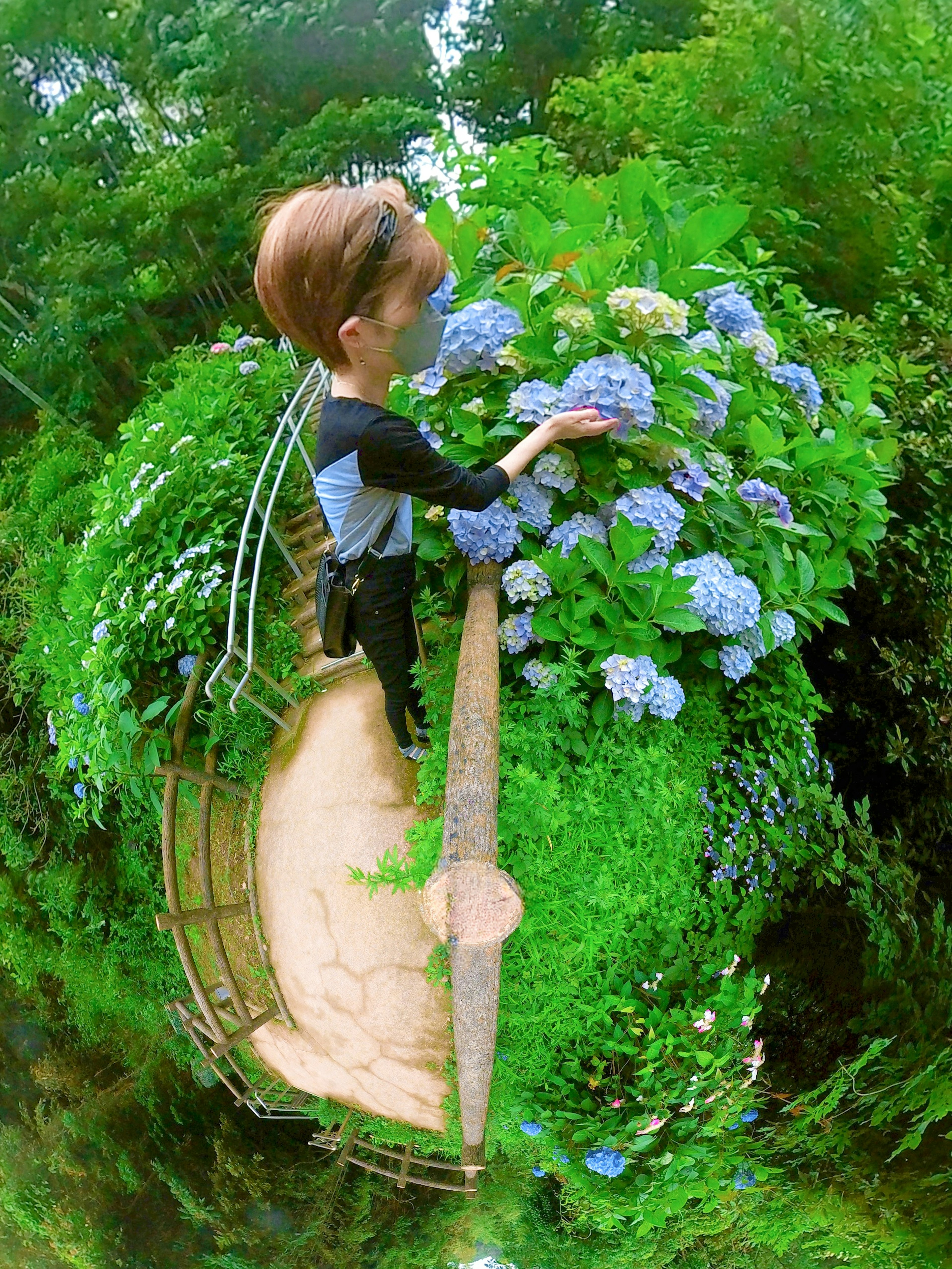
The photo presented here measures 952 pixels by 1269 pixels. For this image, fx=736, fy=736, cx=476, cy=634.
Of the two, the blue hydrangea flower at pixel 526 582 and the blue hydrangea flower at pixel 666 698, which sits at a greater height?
the blue hydrangea flower at pixel 526 582

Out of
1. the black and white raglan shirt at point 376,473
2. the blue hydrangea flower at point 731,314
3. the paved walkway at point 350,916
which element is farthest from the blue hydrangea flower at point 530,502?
the blue hydrangea flower at point 731,314

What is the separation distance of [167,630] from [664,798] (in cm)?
75

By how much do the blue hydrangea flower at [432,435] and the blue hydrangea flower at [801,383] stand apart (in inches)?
22.0

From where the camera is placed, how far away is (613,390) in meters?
0.83

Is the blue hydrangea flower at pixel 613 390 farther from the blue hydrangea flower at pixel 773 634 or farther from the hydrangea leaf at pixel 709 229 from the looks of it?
the blue hydrangea flower at pixel 773 634

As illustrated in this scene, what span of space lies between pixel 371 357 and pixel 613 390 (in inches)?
11.4

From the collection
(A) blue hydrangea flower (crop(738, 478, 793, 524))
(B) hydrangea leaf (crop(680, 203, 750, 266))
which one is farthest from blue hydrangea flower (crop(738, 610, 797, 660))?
(B) hydrangea leaf (crop(680, 203, 750, 266))

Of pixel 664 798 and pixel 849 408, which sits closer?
pixel 664 798

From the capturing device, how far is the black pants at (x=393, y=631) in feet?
2.73

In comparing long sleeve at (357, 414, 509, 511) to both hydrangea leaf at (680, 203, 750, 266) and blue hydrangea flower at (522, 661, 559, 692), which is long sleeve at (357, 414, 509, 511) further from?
hydrangea leaf at (680, 203, 750, 266)

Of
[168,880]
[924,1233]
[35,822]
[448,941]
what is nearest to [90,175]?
[35,822]

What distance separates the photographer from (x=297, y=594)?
118cm

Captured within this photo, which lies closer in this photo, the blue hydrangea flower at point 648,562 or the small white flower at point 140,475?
the blue hydrangea flower at point 648,562

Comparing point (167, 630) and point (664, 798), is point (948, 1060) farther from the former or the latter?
point (167, 630)
